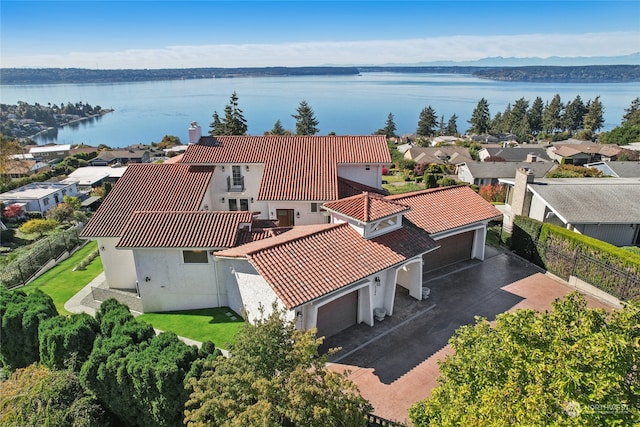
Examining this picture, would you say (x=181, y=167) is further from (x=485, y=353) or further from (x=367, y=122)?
(x=367, y=122)

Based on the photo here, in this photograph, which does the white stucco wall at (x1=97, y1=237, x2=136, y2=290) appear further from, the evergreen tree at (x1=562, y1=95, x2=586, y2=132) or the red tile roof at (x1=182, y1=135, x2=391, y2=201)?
the evergreen tree at (x1=562, y1=95, x2=586, y2=132)

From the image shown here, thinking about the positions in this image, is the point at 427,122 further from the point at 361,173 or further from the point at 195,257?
the point at 195,257

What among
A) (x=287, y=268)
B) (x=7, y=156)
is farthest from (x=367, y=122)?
(x=287, y=268)

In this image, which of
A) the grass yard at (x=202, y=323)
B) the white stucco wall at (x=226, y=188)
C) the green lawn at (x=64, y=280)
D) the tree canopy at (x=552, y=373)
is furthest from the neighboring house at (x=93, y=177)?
the tree canopy at (x=552, y=373)

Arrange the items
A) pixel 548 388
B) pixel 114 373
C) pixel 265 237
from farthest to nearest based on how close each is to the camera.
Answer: pixel 265 237
pixel 114 373
pixel 548 388

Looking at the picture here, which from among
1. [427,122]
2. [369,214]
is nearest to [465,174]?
[369,214]

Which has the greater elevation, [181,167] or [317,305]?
[181,167]

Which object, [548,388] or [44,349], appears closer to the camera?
[548,388]
